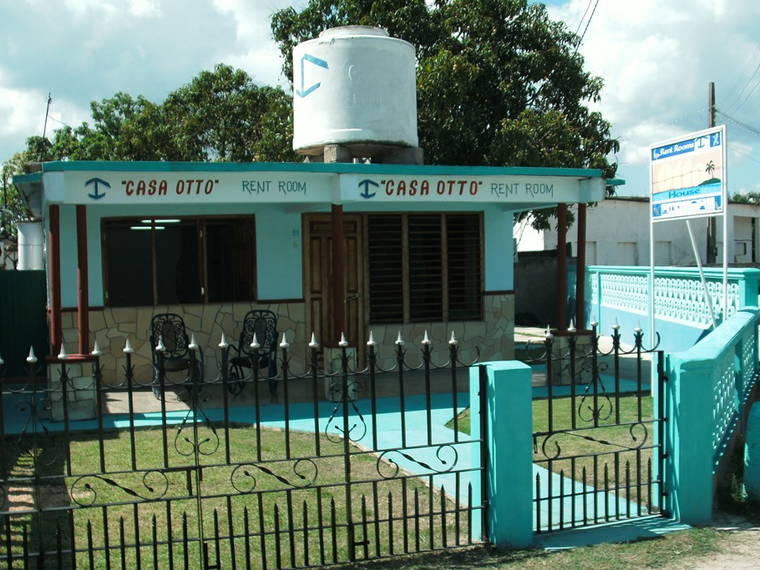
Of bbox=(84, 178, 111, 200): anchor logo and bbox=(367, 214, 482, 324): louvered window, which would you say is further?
bbox=(367, 214, 482, 324): louvered window

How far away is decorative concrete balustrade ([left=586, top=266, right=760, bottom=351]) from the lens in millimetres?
12062

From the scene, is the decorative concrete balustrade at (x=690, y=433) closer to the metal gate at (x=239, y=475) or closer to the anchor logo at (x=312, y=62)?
the metal gate at (x=239, y=475)

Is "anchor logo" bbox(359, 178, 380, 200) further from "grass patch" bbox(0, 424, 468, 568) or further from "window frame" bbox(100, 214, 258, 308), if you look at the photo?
"grass patch" bbox(0, 424, 468, 568)

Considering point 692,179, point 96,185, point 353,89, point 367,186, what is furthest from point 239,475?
point 692,179

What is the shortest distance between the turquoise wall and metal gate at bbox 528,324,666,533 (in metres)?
2.03

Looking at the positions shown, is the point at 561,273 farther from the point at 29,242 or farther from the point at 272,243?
the point at 29,242

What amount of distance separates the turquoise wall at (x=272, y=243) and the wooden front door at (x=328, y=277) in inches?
6.8

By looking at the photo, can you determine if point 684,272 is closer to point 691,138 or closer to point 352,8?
point 691,138

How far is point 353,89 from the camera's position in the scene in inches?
455

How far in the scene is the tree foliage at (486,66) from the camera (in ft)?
65.1

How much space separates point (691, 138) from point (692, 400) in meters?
6.77

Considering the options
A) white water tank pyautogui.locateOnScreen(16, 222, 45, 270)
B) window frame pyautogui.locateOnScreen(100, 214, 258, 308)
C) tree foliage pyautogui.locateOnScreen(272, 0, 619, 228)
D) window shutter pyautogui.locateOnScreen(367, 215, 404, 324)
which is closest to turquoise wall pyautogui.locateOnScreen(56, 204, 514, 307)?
window frame pyautogui.locateOnScreen(100, 214, 258, 308)

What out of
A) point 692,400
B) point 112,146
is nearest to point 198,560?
point 692,400

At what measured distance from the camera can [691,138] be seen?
1149 cm
